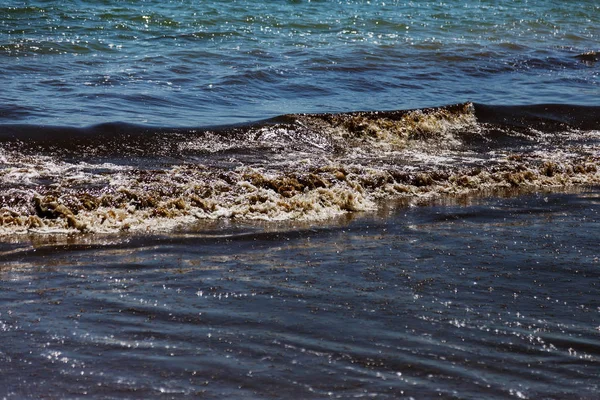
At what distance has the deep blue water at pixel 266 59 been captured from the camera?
31.4 ft

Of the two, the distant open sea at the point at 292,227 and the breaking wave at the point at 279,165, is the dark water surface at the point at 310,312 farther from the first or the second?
the breaking wave at the point at 279,165

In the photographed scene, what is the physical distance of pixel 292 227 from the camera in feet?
18.3

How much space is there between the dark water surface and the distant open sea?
A: 0.5 inches

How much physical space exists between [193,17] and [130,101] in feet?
23.4

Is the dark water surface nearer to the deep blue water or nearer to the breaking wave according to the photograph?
the breaking wave

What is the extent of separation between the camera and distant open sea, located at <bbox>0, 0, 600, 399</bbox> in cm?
349

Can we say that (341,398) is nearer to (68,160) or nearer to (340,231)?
(340,231)

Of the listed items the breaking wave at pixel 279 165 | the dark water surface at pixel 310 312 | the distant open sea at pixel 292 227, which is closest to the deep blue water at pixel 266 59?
the distant open sea at pixel 292 227

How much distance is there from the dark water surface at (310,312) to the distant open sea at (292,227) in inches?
0.5

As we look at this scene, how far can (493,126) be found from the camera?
9141mm

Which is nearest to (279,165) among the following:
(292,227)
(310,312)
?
(292,227)

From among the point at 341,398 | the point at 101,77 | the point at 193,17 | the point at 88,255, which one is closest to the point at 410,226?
the point at 88,255

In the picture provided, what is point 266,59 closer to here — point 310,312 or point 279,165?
point 279,165

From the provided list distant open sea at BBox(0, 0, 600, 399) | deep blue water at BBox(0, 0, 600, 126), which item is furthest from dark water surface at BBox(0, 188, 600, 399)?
deep blue water at BBox(0, 0, 600, 126)
